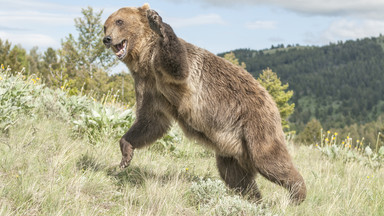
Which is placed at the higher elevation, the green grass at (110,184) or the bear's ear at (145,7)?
the bear's ear at (145,7)

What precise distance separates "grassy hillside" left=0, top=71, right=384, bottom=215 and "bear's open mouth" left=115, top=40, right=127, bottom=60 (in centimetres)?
132

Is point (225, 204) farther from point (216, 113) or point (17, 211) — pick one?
point (17, 211)

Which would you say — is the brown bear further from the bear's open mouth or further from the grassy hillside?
the grassy hillside

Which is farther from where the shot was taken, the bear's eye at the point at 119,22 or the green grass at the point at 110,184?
the bear's eye at the point at 119,22

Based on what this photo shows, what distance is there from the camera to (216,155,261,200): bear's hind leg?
4.44 metres

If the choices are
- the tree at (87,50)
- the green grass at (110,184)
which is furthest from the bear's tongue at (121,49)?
the tree at (87,50)

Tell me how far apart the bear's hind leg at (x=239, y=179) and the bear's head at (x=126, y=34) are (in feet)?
5.41

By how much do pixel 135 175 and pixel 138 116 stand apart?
31.4 inches

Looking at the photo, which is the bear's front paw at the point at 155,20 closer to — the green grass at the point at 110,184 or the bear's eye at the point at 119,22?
the bear's eye at the point at 119,22

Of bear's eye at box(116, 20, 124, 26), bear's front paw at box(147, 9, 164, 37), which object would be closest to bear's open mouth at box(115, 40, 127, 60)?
bear's eye at box(116, 20, 124, 26)

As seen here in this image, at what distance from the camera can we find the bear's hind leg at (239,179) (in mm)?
4441

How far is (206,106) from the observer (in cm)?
411

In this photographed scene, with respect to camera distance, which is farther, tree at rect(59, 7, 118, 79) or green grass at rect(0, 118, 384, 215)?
tree at rect(59, 7, 118, 79)

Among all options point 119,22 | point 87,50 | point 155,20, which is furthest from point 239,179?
point 87,50
